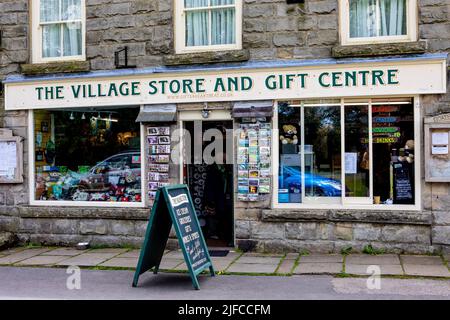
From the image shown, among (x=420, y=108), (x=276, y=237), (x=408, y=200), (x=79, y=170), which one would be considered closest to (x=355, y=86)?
(x=420, y=108)

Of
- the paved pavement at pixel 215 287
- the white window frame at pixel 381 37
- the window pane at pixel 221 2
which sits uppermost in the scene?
the window pane at pixel 221 2

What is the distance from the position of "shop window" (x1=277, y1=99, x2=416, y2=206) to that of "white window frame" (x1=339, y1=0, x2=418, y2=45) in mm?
1071

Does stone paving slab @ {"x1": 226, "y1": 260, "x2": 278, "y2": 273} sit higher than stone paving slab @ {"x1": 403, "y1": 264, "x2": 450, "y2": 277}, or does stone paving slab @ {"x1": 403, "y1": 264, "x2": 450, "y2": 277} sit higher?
stone paving slab @ {"x1": 403, "y1": 264, "x2": 450, "y2": 277}

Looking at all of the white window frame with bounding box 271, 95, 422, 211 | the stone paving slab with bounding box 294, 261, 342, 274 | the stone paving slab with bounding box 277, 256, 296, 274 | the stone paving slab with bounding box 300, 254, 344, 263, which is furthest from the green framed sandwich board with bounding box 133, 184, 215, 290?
the white window frame with bounding box 271, 95, 422, 211

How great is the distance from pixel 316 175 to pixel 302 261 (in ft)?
5.52

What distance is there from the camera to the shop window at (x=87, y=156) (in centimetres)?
1098

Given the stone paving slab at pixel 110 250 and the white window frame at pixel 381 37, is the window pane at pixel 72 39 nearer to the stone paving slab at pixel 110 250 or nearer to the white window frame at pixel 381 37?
the stone paving slab at pixel 110 250

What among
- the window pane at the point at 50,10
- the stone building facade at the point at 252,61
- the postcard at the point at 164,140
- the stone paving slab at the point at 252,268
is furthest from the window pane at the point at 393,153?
the window pane at the point at 50,10

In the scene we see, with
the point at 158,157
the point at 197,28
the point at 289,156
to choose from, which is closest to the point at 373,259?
the point at 289,156

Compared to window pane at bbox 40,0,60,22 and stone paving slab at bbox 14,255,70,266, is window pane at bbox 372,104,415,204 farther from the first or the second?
window pane at bbox 40,0,60,22

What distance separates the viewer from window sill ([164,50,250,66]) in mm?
10109

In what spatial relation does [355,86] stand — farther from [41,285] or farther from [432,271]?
[41,285]

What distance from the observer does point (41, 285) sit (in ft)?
26.4

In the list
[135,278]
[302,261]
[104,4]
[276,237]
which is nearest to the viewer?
[135,278]
